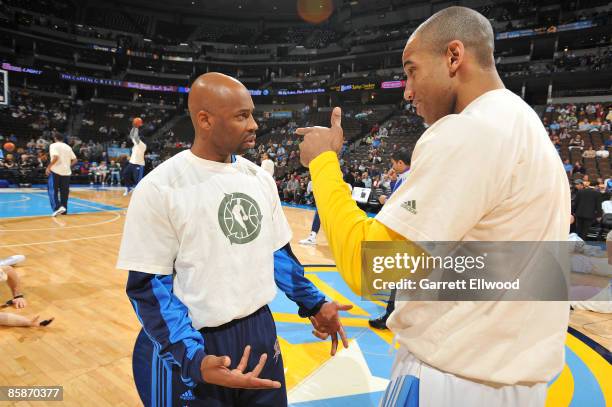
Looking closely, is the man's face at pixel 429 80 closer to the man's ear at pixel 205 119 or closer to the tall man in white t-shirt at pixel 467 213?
the tall man in white t-shirt at pixel 467 213

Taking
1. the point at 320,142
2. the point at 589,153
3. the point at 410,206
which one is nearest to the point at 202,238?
the point at 320,142

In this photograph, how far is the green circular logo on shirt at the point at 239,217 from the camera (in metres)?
1.53

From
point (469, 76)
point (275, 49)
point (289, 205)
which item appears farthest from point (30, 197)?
point (275, 49)

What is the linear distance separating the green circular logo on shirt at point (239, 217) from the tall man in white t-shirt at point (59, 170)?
8.14m

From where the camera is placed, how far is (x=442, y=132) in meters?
0.87

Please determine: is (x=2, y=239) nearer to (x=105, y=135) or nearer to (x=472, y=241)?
(x=472, y=241)

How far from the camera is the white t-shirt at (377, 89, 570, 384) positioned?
844 millimetres

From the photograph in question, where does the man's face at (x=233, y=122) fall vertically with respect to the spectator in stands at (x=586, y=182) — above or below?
above

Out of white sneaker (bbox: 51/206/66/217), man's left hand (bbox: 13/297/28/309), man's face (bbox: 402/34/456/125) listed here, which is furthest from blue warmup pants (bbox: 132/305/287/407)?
white sneaker (bbox: 51/206/66/217)

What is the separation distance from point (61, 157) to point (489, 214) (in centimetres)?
955

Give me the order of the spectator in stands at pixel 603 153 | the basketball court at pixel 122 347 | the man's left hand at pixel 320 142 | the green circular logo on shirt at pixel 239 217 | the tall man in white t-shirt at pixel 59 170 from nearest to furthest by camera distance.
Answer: the man's left hand at pixel 320 142, the green circular logo on shirt at pixel 239 217, the basketball court at pixel 122 347, the tall man in white t-shirt at pixel 59 170, the spectator in stands at pixel 603 153

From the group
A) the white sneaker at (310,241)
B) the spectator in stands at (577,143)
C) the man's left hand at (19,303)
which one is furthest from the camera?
the spectator in stands at (577,143)

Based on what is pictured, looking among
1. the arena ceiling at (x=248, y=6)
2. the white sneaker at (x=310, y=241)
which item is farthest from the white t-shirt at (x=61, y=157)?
the arena ceiling at (x=248, y=6)

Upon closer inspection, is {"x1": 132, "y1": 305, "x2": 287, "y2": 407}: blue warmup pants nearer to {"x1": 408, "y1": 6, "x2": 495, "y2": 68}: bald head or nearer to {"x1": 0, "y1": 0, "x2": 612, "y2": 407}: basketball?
{"x1": 0, "y1": 0, "x2": 612, "y2": 407}: basketball
